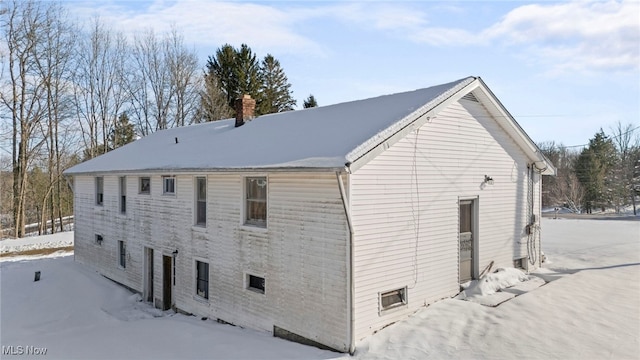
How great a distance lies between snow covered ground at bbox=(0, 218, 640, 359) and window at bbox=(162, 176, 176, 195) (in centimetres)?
377

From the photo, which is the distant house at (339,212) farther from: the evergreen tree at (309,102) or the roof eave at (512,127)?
the evergreen tree at (309,102)

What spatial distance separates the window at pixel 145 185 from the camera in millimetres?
14123

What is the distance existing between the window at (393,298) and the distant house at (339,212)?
0.10 ft

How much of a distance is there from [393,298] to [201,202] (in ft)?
20.0

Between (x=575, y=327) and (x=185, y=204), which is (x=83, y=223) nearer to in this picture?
(x=185, y=204)

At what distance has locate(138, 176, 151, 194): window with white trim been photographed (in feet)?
46.4

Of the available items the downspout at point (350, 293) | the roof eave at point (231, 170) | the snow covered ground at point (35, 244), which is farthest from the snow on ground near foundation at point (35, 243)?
the downspout at point (350, 293)

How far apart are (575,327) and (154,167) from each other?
38.0 feet

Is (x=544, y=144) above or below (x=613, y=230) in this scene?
above

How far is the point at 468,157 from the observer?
35.3ft

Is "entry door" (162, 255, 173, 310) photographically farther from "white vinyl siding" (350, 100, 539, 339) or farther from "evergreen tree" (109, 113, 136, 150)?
"evergreen tree" (109, 113, 136, 150)

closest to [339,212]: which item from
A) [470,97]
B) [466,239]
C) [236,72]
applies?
[466,239]

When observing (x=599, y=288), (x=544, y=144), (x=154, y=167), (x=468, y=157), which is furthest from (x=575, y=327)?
(x=544, y=144)

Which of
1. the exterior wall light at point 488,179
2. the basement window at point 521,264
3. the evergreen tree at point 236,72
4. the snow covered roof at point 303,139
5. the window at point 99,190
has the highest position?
the evergreen tree at point 236,72
